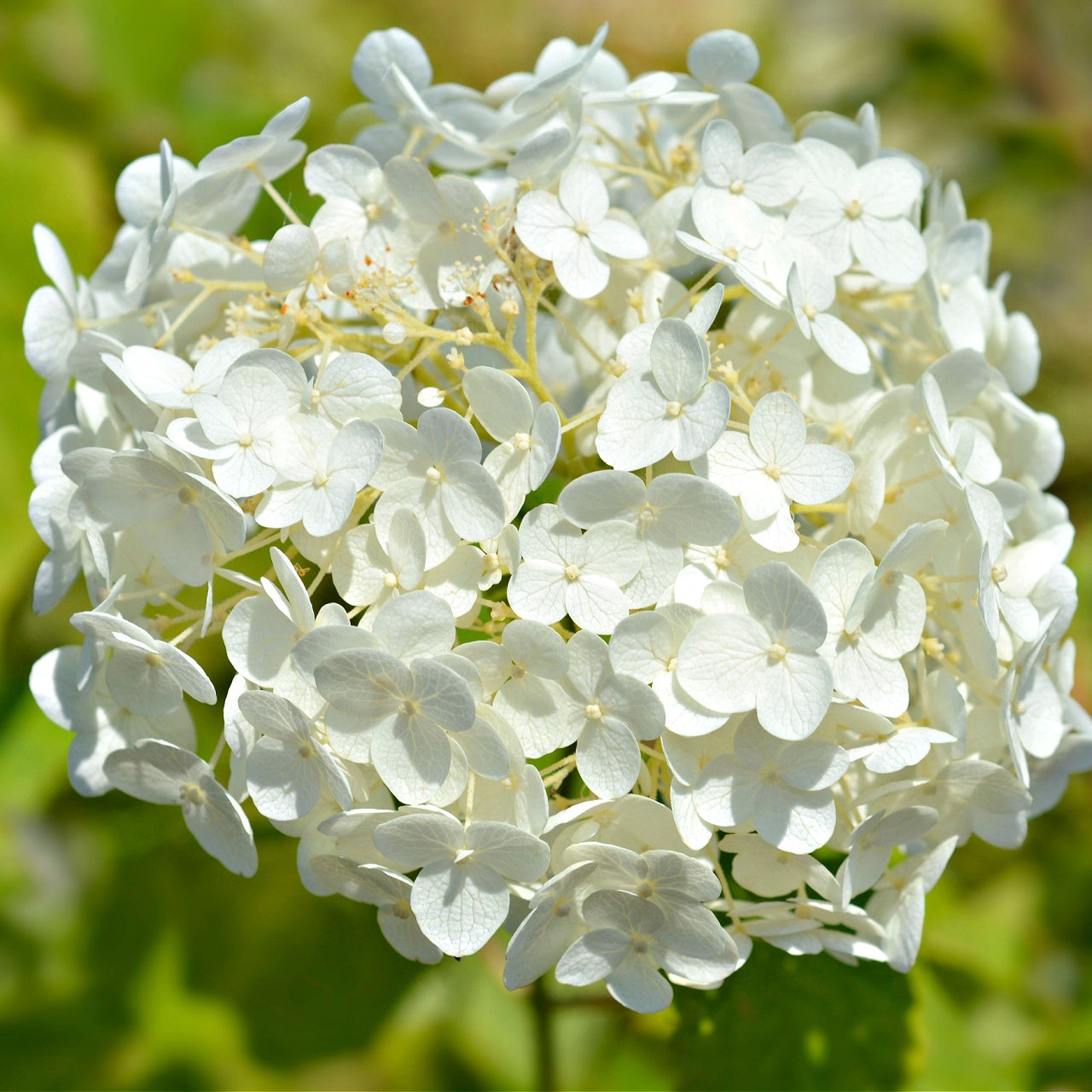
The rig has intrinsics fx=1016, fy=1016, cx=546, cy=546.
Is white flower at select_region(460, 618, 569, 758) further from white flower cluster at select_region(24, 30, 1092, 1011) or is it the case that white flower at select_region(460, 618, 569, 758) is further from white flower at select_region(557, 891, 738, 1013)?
white flower at select_region(557, 891, 738, 1013)

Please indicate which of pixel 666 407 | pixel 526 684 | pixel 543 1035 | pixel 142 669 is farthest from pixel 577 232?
pixel 543 1035

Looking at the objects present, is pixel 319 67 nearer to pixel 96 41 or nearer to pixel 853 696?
pixel 96 41

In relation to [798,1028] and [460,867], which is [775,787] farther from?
[798,1028]

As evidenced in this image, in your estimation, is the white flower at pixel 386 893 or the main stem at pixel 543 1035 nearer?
the white flower at pixel 386 893

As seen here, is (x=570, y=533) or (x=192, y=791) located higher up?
(x=570, y=533)

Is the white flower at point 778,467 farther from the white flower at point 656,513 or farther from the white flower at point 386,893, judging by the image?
the white flower at point 386,893

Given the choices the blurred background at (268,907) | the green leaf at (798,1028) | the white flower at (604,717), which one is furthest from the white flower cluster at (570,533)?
the blurred background at (268,907)

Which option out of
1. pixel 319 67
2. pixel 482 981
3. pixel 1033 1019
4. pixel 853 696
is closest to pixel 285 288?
pixel 853 696
